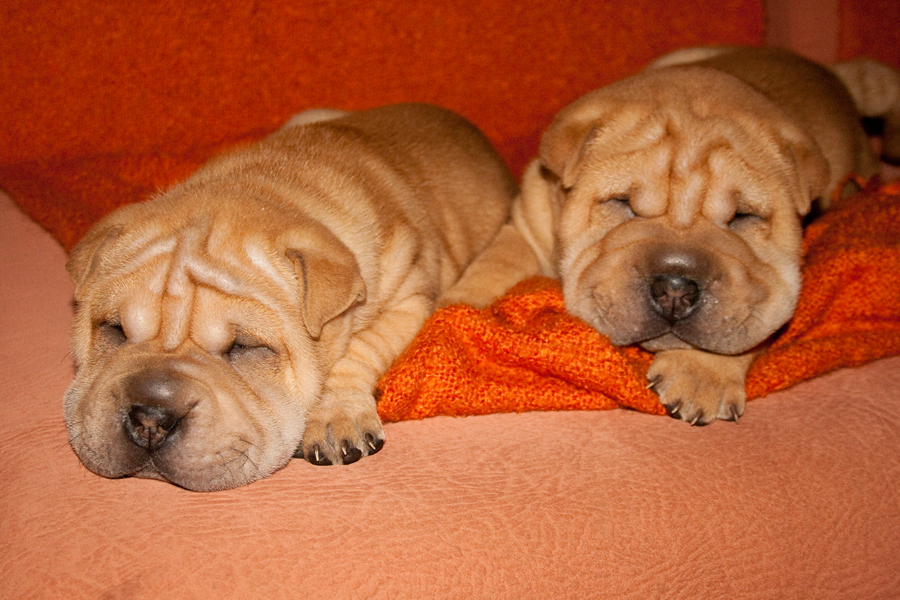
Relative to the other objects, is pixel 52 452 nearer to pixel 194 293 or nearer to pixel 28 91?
pixel 194 293

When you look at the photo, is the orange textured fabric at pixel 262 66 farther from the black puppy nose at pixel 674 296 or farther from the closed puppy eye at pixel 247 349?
the black puppy nose at pixel 674 296

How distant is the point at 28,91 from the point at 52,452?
295 centimetres

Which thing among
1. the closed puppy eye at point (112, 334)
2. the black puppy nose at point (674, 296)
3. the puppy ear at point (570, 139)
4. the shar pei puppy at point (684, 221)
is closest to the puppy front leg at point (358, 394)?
the shar pei puppy at point (684, 221)

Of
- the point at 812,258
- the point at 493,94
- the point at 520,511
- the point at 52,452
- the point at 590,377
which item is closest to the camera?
the point at 520,511

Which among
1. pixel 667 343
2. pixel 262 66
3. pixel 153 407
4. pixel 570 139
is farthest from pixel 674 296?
pixel 262 66

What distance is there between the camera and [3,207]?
4.15 meters

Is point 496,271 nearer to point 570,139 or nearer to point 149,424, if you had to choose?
point 570,139

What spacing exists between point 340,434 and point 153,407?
574 mm

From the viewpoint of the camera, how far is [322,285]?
2.53 metres

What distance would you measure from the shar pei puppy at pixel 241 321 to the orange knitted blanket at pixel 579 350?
22 centimetres

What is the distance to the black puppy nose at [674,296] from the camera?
2.85 m

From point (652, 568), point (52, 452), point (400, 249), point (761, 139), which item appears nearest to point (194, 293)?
point (52, 452)

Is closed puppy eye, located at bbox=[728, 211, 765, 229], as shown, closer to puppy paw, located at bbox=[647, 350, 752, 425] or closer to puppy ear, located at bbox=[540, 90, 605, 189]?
puppy paw, located at bbox=[647, 350, 752, 425]

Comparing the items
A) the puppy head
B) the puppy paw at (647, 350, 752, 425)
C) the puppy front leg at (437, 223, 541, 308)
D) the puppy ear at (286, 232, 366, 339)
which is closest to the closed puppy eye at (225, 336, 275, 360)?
the puppy head
